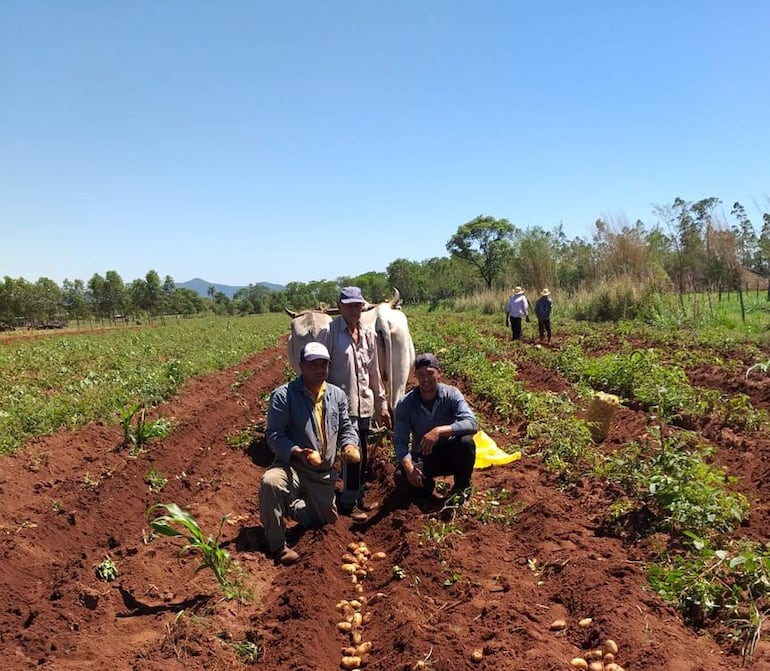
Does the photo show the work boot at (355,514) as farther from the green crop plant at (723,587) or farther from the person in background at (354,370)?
the green crop plant at (723,587)

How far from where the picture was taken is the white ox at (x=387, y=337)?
5445 millimetres

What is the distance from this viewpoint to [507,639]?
112 inches

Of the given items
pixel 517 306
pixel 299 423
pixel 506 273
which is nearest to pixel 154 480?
pixel 299 423

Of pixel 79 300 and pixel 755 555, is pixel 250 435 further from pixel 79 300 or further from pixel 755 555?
pixel 79 300

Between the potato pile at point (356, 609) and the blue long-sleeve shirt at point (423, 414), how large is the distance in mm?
788

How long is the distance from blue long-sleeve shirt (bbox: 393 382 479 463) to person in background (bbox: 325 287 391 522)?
1.41ft

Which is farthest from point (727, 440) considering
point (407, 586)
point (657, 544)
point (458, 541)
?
point (407, 586)

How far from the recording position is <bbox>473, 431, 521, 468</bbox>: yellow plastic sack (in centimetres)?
551

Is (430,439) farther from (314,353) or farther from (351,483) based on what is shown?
(314,353)

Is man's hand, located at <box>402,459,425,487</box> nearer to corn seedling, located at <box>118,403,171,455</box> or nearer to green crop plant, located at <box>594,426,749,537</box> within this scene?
green crop plant, located at <box>594,426,749,537</box>

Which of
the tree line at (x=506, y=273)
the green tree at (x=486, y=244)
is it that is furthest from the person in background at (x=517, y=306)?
the green tree at (x=486, y=244)

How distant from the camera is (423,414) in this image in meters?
4.51

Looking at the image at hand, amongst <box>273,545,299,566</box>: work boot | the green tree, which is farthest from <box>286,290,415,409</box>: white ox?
the green tree

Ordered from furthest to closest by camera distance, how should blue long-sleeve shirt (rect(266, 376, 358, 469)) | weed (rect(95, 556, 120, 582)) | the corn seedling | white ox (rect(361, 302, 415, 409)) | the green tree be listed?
the green tree, the corn seedling, white ox (rect(361, 302, 415, 409)), blue long-sleeve shirt (rect(266, 376, 358, 469)), weed (rect(95, 556, 120, 582))
